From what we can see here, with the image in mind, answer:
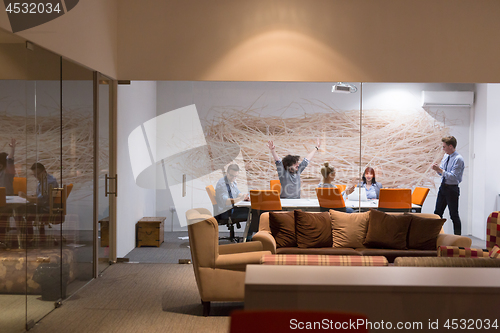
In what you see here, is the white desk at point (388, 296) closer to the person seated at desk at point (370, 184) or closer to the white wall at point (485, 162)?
the person seated at desk at point (370, 184)

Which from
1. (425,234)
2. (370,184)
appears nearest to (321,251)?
(425,234)

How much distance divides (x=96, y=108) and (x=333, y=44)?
10.3 ft

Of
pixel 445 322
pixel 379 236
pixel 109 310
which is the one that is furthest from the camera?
pixel 379 236

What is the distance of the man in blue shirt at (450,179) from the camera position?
5793 mm

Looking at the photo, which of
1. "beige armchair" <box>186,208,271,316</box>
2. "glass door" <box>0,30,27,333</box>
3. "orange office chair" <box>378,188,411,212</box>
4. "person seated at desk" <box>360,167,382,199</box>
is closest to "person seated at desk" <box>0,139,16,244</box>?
"glass door" <box>0,30,27,333</box>

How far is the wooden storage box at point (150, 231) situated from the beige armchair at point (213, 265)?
2.14 meters

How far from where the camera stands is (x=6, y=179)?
9.59 ft

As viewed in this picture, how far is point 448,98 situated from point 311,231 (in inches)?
114

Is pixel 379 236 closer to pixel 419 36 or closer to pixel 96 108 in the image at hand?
pixel 419 36

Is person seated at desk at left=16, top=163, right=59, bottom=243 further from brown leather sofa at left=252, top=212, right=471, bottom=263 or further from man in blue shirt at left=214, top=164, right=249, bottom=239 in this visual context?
man in blue shirt at left=214, top=164, right=249, bottom=239

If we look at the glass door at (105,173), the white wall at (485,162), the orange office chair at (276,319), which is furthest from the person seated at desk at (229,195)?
the orange office chair at (276,319)

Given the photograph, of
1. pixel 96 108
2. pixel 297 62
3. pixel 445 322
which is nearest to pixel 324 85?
pixel 297 62

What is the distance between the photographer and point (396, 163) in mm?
5777

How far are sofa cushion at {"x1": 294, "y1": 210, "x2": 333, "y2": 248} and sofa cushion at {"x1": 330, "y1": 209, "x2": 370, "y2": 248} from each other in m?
0.12
